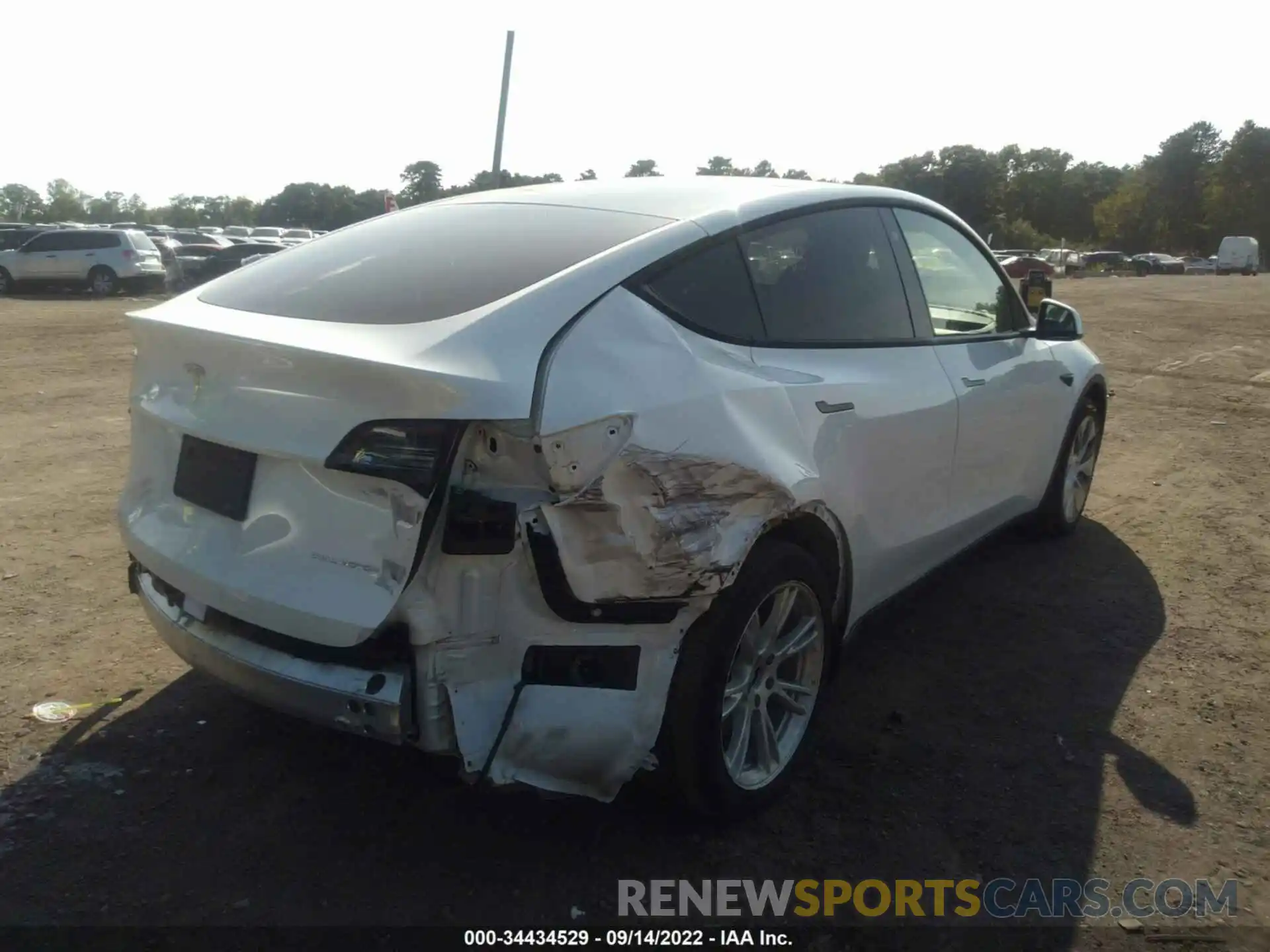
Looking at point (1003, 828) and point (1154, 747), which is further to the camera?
point (1154, 747)

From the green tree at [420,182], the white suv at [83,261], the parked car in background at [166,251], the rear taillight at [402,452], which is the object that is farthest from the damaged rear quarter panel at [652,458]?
the parked car in background at [166,251]

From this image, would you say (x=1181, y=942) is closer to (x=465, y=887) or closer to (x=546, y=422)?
(x=465, y=887)

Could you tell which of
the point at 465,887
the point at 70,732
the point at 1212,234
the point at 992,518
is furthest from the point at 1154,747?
the point at 1212,234

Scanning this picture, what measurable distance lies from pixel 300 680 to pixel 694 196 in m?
1.91

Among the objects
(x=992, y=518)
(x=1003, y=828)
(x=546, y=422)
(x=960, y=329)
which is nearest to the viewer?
(x=546, y=422)

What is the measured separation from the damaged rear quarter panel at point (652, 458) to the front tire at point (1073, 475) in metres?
2.86

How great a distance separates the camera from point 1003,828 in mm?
3025

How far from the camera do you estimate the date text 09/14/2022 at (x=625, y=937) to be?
8.29 ft

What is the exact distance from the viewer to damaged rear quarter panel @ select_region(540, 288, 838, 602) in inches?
93.7

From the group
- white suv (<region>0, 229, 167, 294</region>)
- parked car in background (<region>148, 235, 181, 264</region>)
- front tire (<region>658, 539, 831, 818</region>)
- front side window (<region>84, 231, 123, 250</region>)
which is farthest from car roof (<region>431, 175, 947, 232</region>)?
parked car in background (<region>148, 235, 181, 264</region>)

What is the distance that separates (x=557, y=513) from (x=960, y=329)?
2.44m

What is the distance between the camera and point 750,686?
2961mm

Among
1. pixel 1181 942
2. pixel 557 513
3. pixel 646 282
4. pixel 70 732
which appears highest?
pixel 646 282

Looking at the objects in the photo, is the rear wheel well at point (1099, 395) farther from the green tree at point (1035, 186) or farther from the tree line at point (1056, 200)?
the green tree at point (1035, 186)
